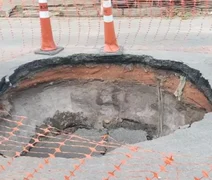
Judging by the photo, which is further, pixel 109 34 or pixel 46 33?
pixel 46 33

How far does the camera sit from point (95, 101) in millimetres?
6188

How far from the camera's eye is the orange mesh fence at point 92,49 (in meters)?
3.11

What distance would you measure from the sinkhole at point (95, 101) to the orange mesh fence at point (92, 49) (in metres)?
0.06

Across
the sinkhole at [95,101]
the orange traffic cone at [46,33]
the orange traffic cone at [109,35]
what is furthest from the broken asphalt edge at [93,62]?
the orange traffic cone at [46,33]

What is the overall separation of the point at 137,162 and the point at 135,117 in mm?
2987

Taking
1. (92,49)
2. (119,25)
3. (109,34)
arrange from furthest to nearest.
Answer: (119,25) < (92,49) < (109,34)

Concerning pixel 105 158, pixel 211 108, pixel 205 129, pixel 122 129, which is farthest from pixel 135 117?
pixel 105 158

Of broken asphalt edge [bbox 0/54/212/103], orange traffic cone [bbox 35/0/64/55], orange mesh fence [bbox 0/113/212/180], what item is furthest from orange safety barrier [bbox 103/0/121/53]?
orange mesh fence [bbox 0/113/212/180]

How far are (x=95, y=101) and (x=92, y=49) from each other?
81 cm

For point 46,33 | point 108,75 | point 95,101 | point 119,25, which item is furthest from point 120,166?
point 119,25

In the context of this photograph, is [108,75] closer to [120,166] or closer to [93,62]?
[93,62]

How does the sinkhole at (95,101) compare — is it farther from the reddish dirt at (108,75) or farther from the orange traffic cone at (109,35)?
the orange traffic cone at (109,35)

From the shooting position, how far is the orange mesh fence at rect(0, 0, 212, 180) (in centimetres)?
311

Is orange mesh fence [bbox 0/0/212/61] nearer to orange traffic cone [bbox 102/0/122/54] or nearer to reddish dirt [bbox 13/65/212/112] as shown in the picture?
orange traffic cone [bbox 102/0/122/54]
